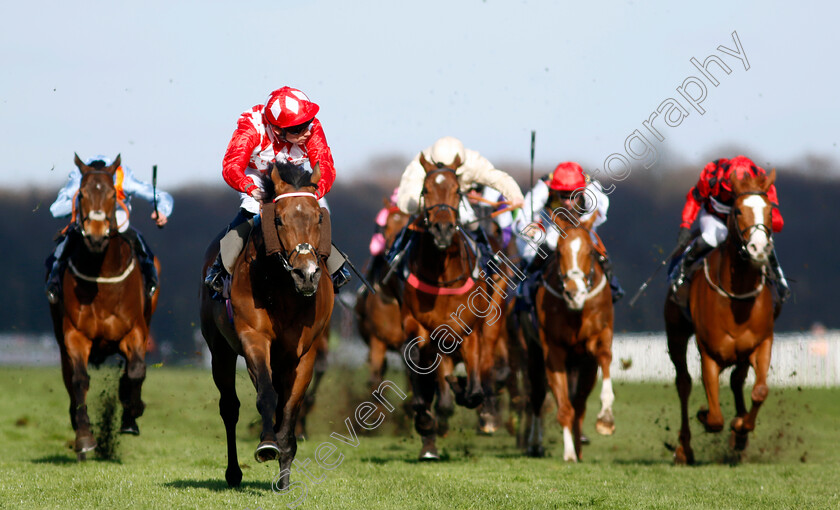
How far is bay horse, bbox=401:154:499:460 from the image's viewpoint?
9500 mm

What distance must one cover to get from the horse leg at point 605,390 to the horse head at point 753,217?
147cm

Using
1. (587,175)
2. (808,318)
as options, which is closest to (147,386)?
(587,175)

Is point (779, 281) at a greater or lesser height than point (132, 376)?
greater

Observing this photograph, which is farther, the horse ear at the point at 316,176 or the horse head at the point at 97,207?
the horse head at the point at 97,207

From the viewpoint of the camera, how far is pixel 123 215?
33.2 ft

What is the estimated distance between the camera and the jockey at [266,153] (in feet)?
22.4

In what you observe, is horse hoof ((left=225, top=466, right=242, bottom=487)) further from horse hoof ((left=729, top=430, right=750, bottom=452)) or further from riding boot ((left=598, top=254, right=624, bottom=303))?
horse hoof ((left=729, top=430, right=750, bottom=452))

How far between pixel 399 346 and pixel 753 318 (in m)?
4.97

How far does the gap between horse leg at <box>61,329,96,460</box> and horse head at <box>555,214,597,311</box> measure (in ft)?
13.3

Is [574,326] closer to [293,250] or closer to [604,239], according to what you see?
[293,250]

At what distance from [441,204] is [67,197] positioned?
3636 mm

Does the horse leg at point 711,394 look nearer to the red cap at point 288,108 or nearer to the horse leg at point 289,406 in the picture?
the horse leg at point 289,406

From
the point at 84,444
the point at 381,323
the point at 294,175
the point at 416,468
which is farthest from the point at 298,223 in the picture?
the point at 381,323

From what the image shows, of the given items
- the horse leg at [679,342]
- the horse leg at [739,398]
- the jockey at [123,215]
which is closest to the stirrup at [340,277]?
the jockey at [123,215]
